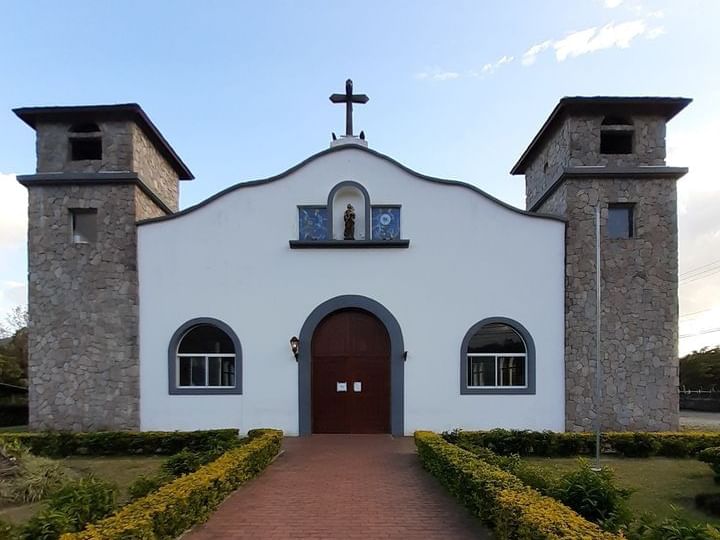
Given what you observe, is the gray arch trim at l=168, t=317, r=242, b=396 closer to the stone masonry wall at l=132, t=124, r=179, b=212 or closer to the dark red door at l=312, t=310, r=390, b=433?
the dark red door at l=312, t=310, r=390, b=433

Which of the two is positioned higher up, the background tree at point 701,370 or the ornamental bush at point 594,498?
the ornamental bush at point 594,498

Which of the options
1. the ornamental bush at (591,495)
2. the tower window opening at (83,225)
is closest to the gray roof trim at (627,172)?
the ornamental bush at (591,495)

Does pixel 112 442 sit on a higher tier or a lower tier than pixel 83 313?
lower

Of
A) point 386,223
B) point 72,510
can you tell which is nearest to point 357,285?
point 386,223

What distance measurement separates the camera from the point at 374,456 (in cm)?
1072

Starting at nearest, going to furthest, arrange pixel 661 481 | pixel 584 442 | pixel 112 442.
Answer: pixel 661 481, pixel 584 442, pixel 112 442

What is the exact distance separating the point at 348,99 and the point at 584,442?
11095 millimetres

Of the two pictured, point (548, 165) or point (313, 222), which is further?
point (548, 165)

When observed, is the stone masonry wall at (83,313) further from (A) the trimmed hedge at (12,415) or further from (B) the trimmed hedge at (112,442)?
(A) the trimmed hedge at (12,415)

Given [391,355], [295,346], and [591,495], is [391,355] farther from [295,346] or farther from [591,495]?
[591,495]

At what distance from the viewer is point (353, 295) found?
43.9 feet

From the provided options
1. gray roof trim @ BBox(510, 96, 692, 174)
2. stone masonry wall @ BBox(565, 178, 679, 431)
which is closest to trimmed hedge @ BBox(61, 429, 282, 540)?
stone masonry wall @ BBox(565, 178, 679, 431)

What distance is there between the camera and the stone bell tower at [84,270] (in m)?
13.2

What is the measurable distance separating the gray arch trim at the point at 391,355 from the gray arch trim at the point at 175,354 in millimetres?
1577
